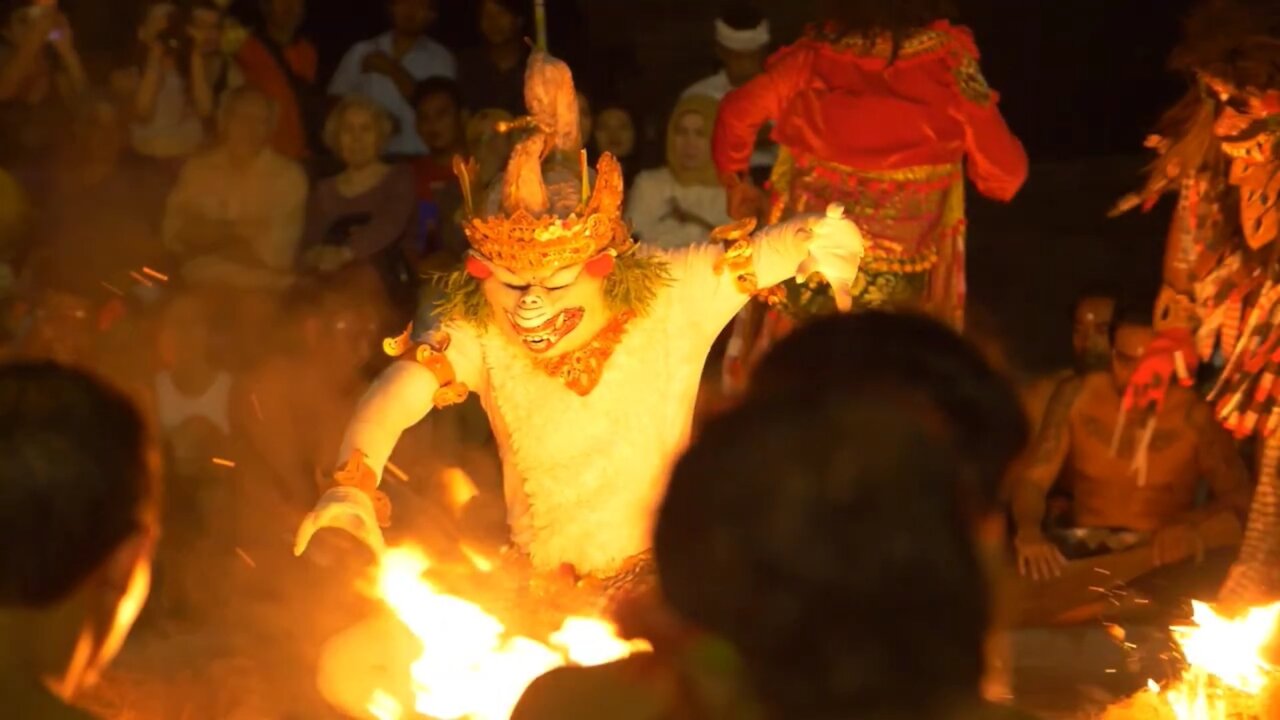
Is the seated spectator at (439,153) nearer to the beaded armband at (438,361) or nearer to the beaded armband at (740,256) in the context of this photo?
the beaded armband at (438,361)

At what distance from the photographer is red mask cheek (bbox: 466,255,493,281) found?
13.9 ft

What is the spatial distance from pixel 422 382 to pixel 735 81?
98.6 inches

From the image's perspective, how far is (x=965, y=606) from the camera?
5.86 ft

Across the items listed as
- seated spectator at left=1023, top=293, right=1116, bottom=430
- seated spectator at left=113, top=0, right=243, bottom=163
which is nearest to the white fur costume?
seated spectator at left=1023, top=293, right=1116, bottom=430

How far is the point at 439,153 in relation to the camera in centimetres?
661

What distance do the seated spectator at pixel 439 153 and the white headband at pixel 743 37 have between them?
987 millimetres

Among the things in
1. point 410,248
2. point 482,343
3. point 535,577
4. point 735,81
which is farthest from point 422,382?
point 735,81

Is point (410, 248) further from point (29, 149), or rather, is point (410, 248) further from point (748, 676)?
point (748, 676)

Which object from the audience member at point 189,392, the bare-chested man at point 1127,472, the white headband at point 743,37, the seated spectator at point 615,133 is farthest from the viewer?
the seated spectator at point 615,133

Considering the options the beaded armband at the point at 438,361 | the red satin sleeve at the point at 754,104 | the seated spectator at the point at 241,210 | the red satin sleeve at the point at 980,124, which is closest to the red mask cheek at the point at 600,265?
the beaded armband at the point at 438,361

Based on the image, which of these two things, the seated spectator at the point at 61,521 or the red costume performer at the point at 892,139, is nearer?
the seated spectator at the point at 61,521

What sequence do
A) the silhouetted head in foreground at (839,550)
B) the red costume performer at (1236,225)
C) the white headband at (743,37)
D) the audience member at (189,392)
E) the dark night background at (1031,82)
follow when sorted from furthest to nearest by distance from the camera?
the dark night background at (1031,82) → the white headband at (743,37) → the audience member at (189,392) → the red costume performer at (1236,225) → the silhouetted head in foreground at (839,550)

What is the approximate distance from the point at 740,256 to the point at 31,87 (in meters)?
3.60

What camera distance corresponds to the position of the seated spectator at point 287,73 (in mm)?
6805
